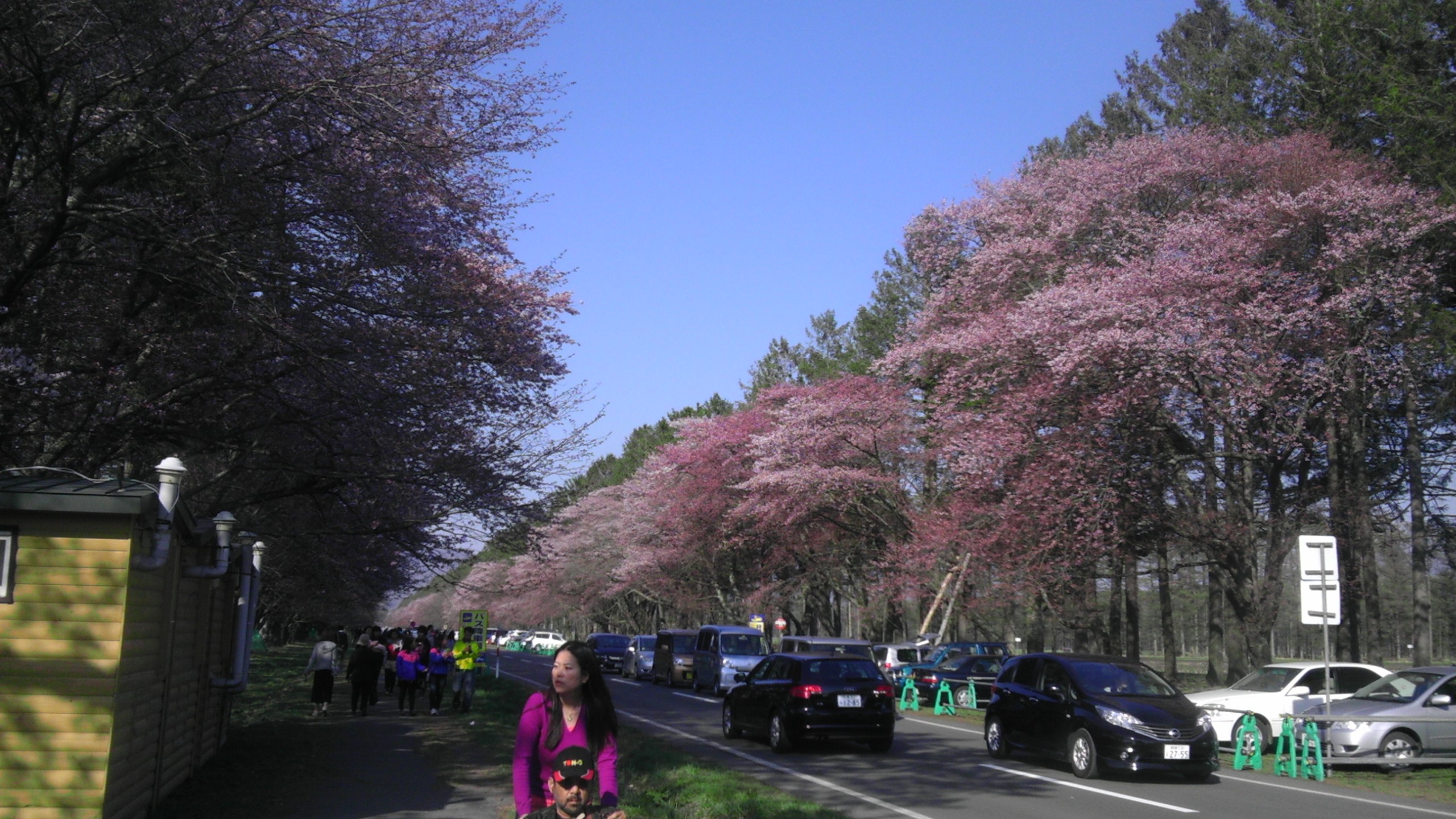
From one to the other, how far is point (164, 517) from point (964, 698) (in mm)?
21686

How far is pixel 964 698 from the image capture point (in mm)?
27188

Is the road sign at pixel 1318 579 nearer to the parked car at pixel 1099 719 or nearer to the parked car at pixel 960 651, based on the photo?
the parked car at pixel 1099 719

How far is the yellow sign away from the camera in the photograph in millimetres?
22906

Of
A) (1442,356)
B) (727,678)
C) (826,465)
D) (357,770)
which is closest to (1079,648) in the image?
(826,465)

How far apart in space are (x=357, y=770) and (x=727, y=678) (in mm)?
17391

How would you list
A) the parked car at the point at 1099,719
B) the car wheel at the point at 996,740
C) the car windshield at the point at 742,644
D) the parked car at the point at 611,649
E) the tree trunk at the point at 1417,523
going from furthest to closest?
the parked car at the point at 611,649, the car windshield at the point at 742,644, the tree trunk at the point at 1417,523, the car wheel at the point at 996,740, the parked car at the point at 1099,719

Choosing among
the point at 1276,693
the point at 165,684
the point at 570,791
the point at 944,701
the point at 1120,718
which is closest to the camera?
the point at 570,791

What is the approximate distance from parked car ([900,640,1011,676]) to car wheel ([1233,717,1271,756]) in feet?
39.6

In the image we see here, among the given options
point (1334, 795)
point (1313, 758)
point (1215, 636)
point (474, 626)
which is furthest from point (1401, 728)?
point (1215, 636)

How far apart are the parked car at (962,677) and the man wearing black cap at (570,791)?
2340 cm

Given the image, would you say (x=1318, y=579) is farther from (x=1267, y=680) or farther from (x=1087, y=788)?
(x=1087, y=788)

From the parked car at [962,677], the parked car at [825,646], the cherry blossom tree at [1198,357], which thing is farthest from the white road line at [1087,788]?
the parked car at [962,677]

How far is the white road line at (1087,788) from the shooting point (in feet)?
40.2

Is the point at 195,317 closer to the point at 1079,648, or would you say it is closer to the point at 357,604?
the point at 1079,648
